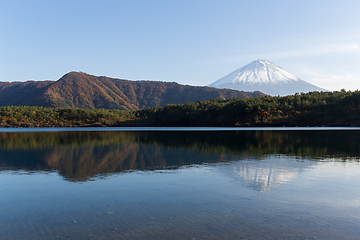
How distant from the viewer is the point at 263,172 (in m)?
15.0

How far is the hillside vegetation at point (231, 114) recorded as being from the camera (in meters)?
125

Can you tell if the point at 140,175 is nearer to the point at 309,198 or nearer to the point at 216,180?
the point at 216,180

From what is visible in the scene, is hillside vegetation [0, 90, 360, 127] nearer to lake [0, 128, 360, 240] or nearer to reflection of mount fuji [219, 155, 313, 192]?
reflection of mount fuji [219, 155, 313, 192]

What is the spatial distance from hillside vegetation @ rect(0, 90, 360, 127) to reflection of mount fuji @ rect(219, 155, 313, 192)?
11668 centimetres

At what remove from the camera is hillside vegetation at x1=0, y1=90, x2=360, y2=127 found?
124875mm

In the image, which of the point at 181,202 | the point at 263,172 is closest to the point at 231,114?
the point at 263,172

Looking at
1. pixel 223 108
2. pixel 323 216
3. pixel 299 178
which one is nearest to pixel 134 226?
pixel 323 216

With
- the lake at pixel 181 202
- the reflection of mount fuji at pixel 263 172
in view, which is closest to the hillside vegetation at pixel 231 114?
the reflection of mount fuji at pixel 263 172

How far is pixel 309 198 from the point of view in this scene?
33.0ft

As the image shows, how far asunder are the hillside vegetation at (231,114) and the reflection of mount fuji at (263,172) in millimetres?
116676

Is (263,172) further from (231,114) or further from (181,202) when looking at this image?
(231,114)

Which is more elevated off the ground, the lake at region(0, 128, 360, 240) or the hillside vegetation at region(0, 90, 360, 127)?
→ the hillside vegetation at region(0, 90, 360, 127)

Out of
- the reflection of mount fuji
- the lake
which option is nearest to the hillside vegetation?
the reflection of mount fuji

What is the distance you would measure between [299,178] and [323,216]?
18.7 feet
